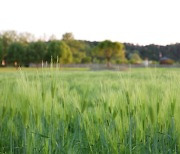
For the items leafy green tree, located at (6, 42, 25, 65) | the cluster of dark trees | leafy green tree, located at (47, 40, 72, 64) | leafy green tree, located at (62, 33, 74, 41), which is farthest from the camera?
leafy green tree, located at (62, 33, 74, 41)

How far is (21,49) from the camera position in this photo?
214ft

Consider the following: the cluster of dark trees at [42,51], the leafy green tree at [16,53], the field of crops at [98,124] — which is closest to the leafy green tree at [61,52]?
the cluster of dark trees at [42,51]

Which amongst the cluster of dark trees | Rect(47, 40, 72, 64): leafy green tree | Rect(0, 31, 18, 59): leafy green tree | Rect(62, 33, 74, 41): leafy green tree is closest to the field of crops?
the cluster of dark trees

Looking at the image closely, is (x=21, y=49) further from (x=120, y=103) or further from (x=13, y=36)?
(x=120, y=103)

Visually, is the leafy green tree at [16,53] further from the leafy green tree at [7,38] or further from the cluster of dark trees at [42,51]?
the leafy green tree at [7,38]

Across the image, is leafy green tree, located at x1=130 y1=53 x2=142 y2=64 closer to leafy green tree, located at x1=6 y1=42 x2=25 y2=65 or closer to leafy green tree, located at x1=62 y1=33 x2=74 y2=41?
leafy green tree, located at x1=62 y1=33 x2=74 y2=41

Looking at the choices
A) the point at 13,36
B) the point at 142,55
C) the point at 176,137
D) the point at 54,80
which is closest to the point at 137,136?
the point at 176,137

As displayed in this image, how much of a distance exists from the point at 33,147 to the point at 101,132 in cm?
35

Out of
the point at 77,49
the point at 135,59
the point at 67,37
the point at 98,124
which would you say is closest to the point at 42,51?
the point at 77,49

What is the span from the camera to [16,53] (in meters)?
65.0

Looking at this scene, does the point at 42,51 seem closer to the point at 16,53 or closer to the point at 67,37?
the point at 16,53

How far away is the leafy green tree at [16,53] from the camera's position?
65.0m

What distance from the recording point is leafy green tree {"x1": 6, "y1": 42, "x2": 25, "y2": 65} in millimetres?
65000

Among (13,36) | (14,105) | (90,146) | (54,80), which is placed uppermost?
(13,36)
